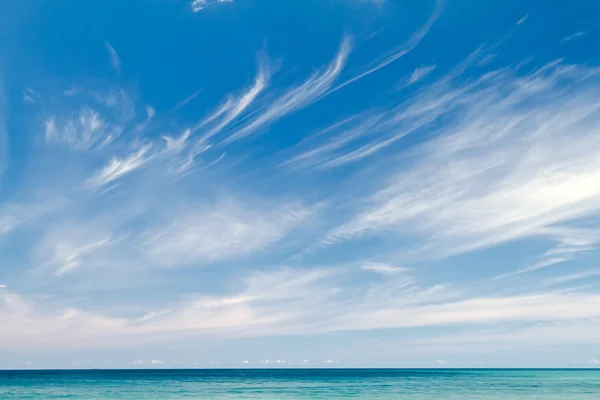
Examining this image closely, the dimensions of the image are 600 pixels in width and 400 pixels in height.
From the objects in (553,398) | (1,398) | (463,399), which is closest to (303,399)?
(463,399)

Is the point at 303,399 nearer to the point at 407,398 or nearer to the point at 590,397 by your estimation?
the point at 407,398

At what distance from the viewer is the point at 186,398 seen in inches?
2470

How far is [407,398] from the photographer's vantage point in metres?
58.9

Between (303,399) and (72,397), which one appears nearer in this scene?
(303,399)

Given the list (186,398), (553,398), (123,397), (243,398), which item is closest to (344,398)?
(243,398)

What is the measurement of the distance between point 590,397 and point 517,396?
8357mm

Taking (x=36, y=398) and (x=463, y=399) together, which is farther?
(x=36, y=398)

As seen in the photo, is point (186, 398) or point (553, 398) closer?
point (553, 398)

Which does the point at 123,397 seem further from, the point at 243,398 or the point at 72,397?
the point at 243,398

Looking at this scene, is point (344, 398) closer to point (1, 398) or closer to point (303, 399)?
point (303, 399)

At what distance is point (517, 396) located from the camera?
60.5m

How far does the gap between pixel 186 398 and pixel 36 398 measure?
814 inches

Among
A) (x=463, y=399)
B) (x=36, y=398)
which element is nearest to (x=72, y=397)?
(x=36, y=398)

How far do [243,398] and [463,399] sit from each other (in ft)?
90.5
